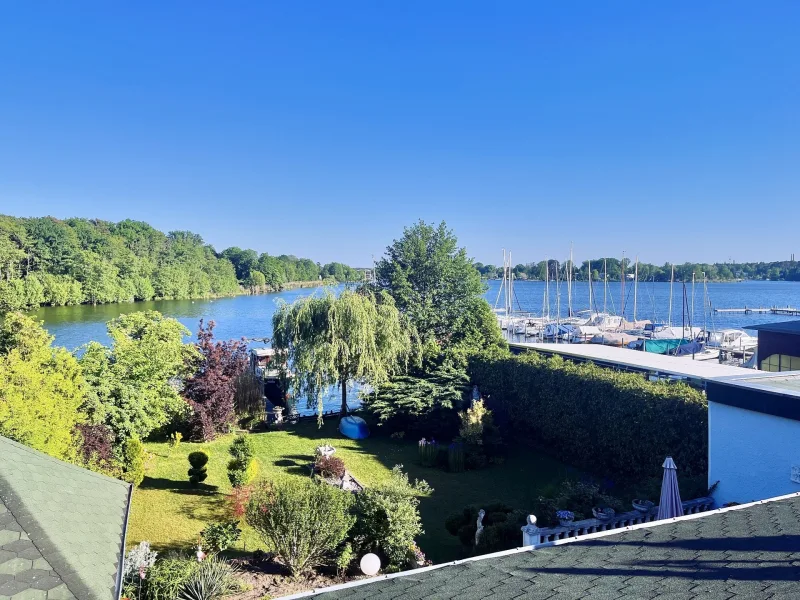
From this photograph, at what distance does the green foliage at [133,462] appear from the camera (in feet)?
42.7

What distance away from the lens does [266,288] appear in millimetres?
122312

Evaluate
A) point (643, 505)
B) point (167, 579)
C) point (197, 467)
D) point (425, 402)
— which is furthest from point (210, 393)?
point (643, 505)

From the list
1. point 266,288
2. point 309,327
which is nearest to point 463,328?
point 309,327

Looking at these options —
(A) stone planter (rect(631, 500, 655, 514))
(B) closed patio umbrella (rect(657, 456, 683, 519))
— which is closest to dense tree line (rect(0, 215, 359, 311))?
(A) stone planter (rect(631, 500, 655, 514))

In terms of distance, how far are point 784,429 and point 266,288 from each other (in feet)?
390

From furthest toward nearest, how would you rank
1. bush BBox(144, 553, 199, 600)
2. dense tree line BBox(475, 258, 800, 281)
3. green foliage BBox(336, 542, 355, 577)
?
dense tree line BBox(475, 258, 800, 281), green foliage BBox(336, 542, 355, 577), bush BBox(144, 553, 199, 600)

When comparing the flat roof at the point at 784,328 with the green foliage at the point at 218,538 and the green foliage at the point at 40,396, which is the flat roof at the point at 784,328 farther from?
the green foliage at the point at 40,396

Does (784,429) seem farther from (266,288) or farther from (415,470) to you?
(266,288)

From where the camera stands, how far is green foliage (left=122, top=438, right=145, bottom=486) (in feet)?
42.7

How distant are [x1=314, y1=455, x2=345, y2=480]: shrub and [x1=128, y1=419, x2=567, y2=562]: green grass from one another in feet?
2.46

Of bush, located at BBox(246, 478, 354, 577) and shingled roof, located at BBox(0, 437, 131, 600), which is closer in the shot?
shingled roof, located at BBox(0, 437, 131, 600)

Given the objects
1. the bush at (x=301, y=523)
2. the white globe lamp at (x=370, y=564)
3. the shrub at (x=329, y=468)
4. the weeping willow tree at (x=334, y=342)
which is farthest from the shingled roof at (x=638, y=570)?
the weeping willow tree at (x=334, y=342)

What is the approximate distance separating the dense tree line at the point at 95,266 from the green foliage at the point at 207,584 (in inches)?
1954

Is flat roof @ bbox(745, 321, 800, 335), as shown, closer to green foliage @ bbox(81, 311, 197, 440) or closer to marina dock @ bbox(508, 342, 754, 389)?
marina dock @ bbox(508, 342, 754, 389)
